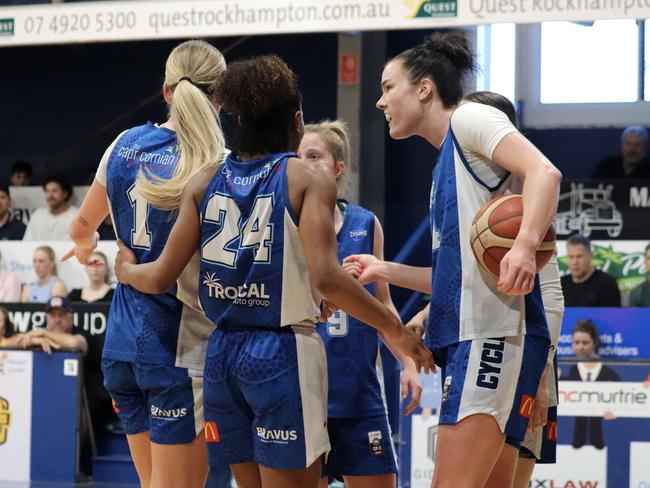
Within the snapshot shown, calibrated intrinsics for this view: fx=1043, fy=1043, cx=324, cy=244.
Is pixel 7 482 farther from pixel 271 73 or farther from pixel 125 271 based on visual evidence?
pixel 271 73

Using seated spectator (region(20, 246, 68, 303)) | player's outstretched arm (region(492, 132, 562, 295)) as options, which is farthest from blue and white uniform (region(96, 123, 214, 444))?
seated spectator (region(20, 246, 68, 303))

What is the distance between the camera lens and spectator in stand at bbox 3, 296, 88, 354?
7848 millimetres

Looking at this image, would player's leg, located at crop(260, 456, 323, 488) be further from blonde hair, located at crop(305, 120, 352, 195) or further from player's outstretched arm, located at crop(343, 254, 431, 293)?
blonde hair, located at crop(305, 120, 352, 195)

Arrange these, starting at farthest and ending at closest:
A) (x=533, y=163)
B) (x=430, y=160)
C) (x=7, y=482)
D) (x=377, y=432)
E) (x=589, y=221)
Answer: (x=430, y=160), (x=589, y=221), (x=7, y=482), (x=377, y=432), (x=533, y=163)

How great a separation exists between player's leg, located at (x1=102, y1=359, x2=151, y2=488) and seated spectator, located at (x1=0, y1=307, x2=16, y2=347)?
5043mm

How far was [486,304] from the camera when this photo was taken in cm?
278

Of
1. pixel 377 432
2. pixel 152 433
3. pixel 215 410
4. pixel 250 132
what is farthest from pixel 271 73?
pixel 377 432

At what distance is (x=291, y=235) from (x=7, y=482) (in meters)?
5.62

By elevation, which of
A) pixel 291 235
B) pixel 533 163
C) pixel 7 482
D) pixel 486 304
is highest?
pixel 533 163

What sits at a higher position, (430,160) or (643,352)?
(430,160)

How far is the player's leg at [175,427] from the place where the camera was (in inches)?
124

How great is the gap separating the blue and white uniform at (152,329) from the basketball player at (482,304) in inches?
29.9

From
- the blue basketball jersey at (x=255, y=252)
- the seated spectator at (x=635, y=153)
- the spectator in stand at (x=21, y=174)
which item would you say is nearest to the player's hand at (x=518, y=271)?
the blue basketball jersey at (x=255, y=252)

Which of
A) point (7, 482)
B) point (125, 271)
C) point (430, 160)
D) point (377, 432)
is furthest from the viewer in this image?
point (430, 160)
